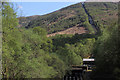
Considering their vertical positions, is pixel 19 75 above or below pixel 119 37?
below

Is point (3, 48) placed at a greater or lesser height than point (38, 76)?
greater

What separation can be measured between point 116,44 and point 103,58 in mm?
3713

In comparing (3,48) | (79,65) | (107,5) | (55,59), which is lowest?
(79,65)

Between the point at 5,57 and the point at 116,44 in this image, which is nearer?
the point at 116,44

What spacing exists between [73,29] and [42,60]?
300 ft

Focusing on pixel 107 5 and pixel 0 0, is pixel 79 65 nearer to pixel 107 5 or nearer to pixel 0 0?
pixel 0 0

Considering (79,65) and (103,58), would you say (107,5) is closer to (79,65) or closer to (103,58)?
(79,65)

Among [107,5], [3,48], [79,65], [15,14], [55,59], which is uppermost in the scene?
[107,5]

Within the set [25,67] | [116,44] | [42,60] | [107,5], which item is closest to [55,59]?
[42,60]

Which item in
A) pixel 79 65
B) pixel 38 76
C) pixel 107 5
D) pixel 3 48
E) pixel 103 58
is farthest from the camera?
pixel 107 5

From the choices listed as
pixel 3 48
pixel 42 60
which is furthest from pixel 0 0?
pixel 42 60

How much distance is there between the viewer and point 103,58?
15.4m

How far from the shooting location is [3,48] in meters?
16.8

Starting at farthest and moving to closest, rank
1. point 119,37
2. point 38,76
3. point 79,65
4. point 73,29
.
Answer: point 73,29 → point 79,65 → point 38,76 → point 119,37
